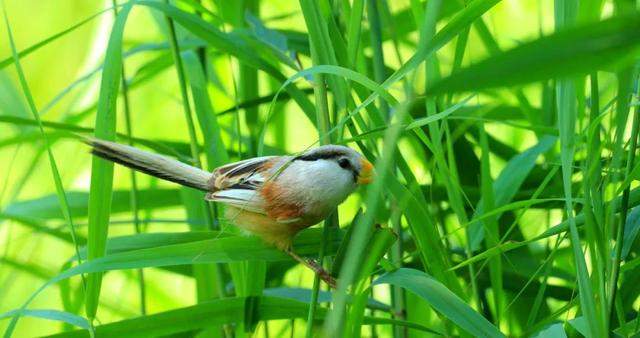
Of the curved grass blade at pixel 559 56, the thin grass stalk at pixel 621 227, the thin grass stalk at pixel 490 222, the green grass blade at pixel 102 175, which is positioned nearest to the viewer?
the curved grass blade at pixel 559 56

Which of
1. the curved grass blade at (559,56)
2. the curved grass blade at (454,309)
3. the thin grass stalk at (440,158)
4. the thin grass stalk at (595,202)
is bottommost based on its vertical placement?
the curved grass blade at (559,56)

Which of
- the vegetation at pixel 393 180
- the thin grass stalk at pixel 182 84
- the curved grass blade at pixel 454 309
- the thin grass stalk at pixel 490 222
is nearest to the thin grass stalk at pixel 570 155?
the vegetation at pixel 393 180

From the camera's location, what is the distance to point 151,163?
3.95ft

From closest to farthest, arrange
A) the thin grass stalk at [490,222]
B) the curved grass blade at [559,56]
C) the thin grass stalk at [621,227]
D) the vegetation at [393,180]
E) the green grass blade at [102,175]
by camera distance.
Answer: the curved grass blade at [559,56], the vegetation at [393,180], the thin grass stalk at [621,227], the green grass blade at [102,175], the thin grass stalk at [490,222]

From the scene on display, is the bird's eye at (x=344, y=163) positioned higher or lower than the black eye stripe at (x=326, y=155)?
lower

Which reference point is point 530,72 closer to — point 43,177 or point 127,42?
point 127,42

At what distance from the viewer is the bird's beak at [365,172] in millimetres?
1148

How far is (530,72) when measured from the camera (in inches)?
17.9

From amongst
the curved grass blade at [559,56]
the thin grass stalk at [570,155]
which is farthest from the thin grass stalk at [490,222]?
the curved grass blade at [559,56]

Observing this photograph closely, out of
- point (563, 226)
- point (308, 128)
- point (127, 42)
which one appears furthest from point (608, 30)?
point (308, 128)

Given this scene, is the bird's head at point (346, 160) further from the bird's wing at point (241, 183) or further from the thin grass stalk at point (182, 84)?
the thin grass stalk at point (182, 84)

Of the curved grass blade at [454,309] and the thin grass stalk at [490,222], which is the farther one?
the thin grass stalk at [490,222]

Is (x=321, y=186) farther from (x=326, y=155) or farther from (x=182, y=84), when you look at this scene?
(x=182, y=84)

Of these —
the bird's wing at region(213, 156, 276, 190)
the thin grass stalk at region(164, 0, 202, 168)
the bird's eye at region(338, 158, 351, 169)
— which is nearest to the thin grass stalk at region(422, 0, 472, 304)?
the bird's eye at region(338, 158, 351, 169)
